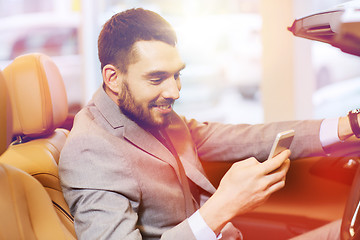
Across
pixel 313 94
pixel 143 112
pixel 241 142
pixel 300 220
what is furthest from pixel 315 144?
pixel 313 94

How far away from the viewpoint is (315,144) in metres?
1.37

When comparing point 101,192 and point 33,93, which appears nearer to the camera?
point 101,192

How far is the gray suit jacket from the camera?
1.03 metres

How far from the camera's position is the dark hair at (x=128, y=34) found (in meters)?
1.06

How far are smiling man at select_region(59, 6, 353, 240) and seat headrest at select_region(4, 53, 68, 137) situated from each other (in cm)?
17

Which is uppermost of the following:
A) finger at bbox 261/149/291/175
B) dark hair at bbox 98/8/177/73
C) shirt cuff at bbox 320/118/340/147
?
dark hair at bbox 98/8/177/73

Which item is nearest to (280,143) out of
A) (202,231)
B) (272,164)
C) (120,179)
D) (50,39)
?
(272,164)

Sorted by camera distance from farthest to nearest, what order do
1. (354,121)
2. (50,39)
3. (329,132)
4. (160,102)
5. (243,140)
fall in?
(50,39) < (243,140) < (329,132) < (354,121) < (160,102)

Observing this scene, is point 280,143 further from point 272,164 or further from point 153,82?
point 153,82

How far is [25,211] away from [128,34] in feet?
1.53

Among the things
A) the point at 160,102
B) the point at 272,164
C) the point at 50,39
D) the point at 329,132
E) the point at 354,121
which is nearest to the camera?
the point at 272,164

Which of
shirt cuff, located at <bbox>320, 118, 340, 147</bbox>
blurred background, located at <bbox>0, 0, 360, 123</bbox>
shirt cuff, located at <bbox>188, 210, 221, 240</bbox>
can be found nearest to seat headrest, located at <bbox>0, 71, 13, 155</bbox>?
shirt cuff, located at <bbox>188, 210, 221, 240</bbox>

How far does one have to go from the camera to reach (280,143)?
3.37ft

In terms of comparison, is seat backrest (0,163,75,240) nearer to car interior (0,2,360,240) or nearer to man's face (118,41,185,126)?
car interior (0,2,360,240)
